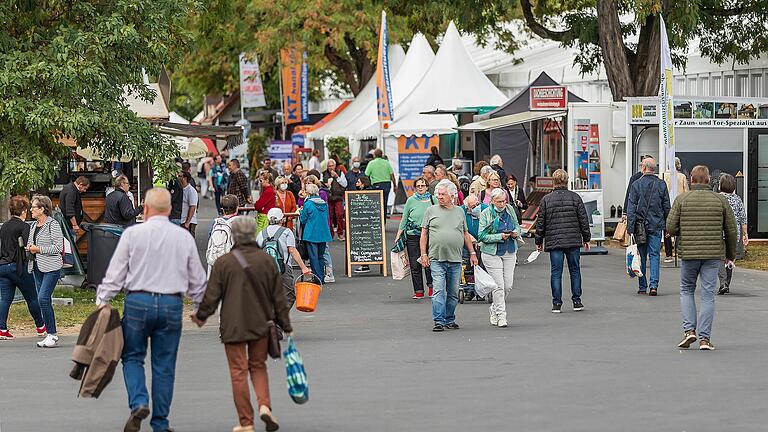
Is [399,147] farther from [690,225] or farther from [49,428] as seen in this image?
[49,428]

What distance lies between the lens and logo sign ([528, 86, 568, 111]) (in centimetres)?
2808

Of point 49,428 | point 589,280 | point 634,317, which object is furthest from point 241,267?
point 589,280

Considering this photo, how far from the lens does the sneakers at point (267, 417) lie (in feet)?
29.9

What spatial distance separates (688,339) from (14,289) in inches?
273

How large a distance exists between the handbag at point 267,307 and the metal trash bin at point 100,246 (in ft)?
32.6

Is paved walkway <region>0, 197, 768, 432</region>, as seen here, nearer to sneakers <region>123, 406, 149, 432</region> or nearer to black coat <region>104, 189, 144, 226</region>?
sneakers <region>123, 406, 149, 432</region>

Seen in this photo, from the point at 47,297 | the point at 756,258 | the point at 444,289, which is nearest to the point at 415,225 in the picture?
the point at 444,289

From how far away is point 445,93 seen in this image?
123 ft

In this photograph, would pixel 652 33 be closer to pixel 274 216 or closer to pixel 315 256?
pixel 315 256

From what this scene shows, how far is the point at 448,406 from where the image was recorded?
10164 millimetres

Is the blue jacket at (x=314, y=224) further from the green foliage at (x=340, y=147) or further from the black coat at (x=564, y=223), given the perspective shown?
the green foliage at (x=340, y=147)

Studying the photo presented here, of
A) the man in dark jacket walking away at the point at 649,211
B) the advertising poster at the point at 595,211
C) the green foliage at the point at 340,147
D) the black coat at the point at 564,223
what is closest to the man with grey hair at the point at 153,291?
the black coat at the point at 564,223

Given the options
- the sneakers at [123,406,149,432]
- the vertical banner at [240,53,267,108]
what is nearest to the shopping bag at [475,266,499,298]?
the sneakers at [123,406,149,432]

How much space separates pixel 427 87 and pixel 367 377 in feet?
87.7
